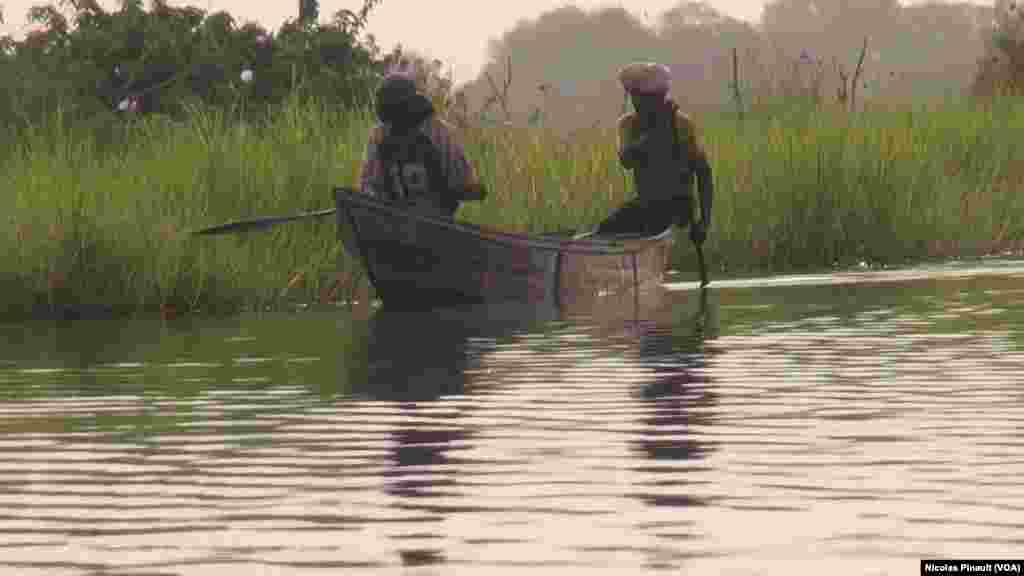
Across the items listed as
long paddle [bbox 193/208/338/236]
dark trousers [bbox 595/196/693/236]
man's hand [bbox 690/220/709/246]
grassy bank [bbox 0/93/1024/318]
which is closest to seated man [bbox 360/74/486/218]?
long paddle [bbox 193/208/338/236]

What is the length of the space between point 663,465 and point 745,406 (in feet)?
7.16

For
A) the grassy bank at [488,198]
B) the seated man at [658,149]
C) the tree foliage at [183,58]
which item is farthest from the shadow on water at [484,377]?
the tree foliage at [183,58]

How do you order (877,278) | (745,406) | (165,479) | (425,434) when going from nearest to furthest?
(165,479) → (425,434) → (745,406) → (877,278)

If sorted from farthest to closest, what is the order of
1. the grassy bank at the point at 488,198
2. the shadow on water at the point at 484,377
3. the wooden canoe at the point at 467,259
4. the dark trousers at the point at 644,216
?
the dark trousers at the point at 644,216, the grassy bank at the point at 488,198, the wooden canoe at the point at 467,259, the shadow on water at the point at 484,377

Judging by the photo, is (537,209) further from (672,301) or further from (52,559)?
(52,559)

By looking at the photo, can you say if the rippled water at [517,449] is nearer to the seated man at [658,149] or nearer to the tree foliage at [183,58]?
the seated man at [658,149]

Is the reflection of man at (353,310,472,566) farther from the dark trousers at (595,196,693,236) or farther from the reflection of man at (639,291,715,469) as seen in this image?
the dark trousers at (595,196,693,236)

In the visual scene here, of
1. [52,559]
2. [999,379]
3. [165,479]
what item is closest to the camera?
[52,559]

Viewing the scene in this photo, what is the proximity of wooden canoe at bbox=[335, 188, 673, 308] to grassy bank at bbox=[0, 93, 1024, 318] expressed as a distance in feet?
4.06

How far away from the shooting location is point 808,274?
23.3 metres

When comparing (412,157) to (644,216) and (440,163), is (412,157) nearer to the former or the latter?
(440,163)

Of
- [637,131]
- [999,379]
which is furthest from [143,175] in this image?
[999,379]

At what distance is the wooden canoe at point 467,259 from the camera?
18.3 m

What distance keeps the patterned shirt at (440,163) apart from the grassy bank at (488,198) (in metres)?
1.35
